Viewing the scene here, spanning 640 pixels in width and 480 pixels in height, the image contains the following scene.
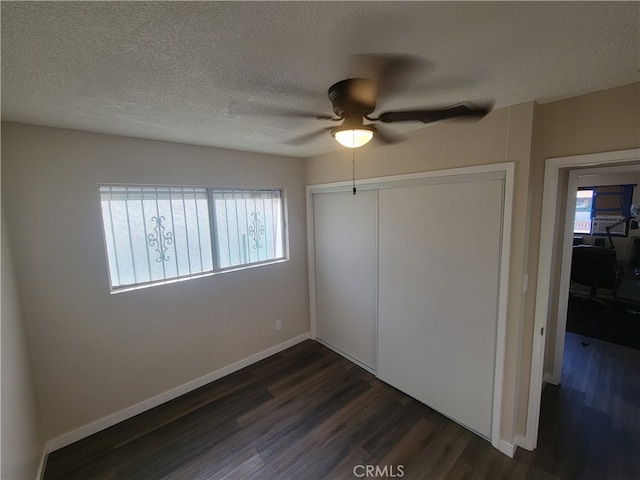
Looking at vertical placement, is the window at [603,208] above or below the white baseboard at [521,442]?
above

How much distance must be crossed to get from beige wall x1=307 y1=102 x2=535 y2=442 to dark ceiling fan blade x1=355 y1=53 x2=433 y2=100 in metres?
0.83

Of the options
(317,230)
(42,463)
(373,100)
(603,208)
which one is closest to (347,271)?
(317,230)

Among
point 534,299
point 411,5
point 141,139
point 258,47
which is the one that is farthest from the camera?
point 141,139

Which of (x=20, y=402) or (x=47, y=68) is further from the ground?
(x=47, y=68)

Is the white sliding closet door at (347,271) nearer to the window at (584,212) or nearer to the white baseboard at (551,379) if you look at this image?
the white baseboard at (551,379)

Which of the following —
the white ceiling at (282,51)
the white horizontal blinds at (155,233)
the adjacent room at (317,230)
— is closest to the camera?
the white ceiling at (282,51)

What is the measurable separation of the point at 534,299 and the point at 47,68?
2.94 metres

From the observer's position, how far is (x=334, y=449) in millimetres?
2031

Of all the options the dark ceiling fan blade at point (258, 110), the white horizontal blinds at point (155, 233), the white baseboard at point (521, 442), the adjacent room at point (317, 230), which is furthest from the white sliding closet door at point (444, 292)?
the white horizontal blinds at point (155, 233)

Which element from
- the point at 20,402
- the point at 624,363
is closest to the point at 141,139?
the point at 20,402

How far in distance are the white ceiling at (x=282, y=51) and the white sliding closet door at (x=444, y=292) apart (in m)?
0.76

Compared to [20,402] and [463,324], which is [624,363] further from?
[20,402]

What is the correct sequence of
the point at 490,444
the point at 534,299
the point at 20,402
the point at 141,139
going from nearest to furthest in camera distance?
the point at 20,402 < the point at 534,299 < the point at 490,444 < the point at 141,139

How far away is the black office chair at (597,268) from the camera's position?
381 cm
